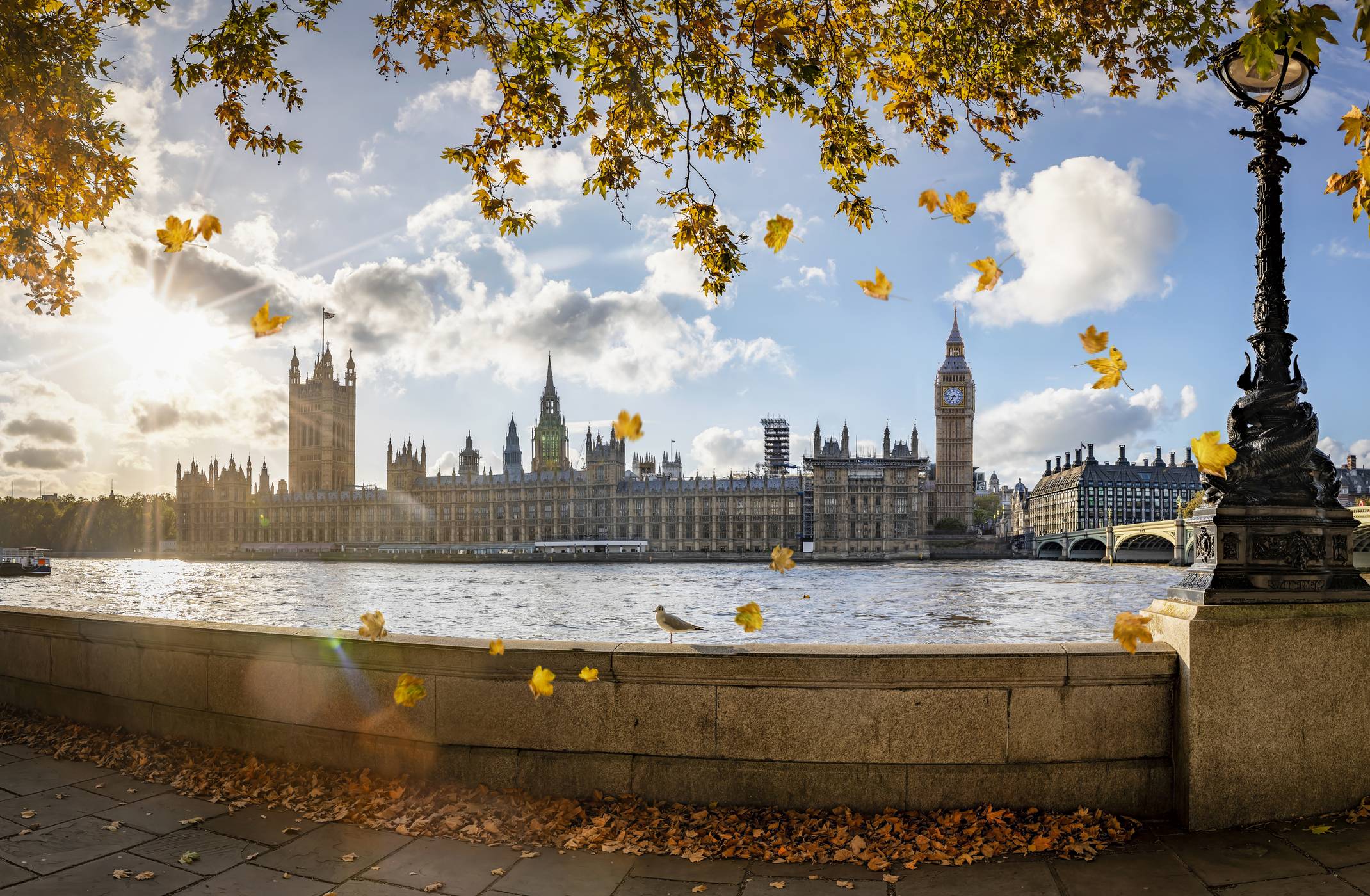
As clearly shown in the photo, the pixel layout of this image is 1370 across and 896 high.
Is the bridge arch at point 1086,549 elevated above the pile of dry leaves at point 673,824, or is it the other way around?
the pile of dry leaves at point 673,824

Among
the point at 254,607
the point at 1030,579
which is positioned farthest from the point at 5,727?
the point at 1030,579

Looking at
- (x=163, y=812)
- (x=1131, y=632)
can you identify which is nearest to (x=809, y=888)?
(x=1131, y=632)

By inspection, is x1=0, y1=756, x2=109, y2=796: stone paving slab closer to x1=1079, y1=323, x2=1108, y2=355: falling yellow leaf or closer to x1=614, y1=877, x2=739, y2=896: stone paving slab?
x1=614, y1=877, x2=739, y2=896: stone paving slab

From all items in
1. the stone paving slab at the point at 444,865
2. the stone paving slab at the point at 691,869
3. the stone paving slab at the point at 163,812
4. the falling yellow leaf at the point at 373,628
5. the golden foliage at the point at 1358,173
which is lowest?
the stone paving slab at the point at 163,812

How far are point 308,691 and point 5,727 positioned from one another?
3.15 metres

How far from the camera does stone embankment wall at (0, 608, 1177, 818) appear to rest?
13.0 ft

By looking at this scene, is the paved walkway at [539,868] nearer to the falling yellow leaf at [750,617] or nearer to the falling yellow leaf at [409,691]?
the falling yellow leaf at [409,691]

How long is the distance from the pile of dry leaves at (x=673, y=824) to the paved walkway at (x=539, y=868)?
0.08 meters

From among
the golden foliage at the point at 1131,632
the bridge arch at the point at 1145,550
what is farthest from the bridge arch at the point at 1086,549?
the golden foliage at the point at 1131,632

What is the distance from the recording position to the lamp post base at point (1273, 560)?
3.91 metres

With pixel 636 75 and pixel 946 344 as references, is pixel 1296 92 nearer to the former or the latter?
pixel 636 75

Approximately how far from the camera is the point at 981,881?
130 inches

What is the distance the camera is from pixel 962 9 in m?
5.19

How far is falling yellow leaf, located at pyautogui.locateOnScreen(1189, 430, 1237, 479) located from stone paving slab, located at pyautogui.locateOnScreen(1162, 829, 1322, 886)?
1.67m
